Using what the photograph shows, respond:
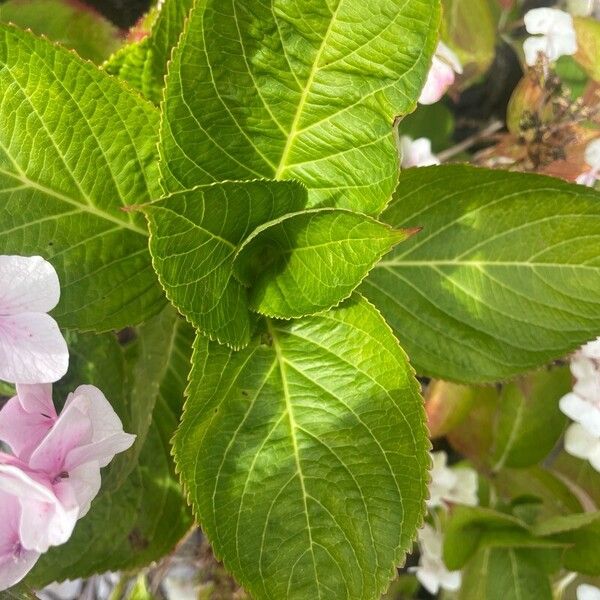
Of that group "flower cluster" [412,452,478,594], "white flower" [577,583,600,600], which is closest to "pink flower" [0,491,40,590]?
"flower cluster" [412,452,478,594]

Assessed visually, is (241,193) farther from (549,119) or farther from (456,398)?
(549,119)

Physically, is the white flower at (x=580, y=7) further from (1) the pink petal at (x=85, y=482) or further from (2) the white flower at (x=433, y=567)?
(1) the pink petal at (x=85, y=482)

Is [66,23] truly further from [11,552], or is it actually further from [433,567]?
[433,567]

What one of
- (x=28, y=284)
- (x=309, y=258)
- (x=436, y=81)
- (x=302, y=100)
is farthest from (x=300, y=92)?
(x=436, y=81)

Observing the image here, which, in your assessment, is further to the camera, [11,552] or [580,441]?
[580,441]

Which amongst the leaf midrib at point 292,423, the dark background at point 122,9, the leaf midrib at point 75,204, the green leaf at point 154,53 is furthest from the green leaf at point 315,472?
the dark background at point 122,9

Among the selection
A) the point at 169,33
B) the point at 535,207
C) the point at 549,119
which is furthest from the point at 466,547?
the point at 169,33
